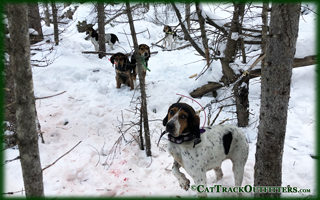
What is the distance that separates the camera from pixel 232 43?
5.38 m

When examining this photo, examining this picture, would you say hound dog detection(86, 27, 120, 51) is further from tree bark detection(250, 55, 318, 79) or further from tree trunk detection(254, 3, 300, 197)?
tree trunk detection(254, 3, 300, 197)

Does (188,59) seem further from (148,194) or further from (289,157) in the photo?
(148,194)

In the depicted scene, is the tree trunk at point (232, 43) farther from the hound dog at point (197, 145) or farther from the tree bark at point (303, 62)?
the hound dog at point (197, 145)

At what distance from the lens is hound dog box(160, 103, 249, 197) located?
2811 mm

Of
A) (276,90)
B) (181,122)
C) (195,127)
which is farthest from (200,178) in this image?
(276,90)

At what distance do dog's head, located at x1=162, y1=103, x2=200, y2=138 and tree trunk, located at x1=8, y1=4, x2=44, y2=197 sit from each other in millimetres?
1531

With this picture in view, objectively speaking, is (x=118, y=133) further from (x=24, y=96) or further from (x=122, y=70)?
(x=24, y=96)

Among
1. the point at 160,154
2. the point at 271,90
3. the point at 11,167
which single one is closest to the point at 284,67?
the point at 271,90

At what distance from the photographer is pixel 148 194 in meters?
3.58

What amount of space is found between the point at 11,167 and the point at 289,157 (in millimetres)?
5256

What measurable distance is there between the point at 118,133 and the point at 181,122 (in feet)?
9.74

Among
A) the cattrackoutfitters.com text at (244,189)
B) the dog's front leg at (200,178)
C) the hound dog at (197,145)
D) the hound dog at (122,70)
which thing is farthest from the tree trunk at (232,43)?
the hound dog at (122,70)

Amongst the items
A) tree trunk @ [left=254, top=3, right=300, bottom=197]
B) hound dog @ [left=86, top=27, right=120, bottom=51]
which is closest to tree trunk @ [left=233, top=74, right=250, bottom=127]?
tree trunk @ [left=254, top=3, right=300, bottom=197]

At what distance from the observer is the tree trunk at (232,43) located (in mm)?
4969
